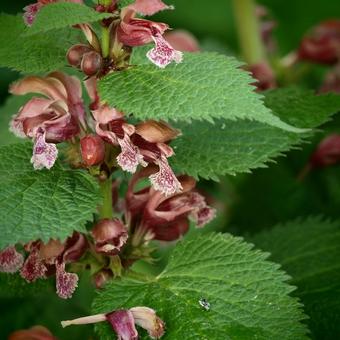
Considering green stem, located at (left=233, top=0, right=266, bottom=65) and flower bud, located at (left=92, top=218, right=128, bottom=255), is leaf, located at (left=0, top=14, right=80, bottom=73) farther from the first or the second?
green stem, located at (left=233, top=0, right=266, bottom=65)

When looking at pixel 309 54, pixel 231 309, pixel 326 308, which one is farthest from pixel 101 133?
pixel 309 54

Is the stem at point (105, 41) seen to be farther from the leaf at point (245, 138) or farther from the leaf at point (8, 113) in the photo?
the leaf at point (8, 113)

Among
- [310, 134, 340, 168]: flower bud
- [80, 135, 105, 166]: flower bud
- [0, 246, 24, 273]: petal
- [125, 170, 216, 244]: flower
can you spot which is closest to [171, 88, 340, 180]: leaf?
[125, 170, 216, 244]: flower

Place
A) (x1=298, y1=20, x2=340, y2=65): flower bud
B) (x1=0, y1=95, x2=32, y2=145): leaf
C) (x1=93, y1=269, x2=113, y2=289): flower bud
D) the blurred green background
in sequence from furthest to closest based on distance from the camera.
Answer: (x1=298, y1=20, x2=340, y2=65): flower bud < the blurred green background < (x1=0, y1=95, x2=32, y2=145): leaf < (x1=93, y1=269, x2=113, y2=289): flower bud

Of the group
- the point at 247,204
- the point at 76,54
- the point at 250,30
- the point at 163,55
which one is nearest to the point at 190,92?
the point at 163,55

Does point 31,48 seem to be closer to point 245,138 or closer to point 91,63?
point 91,63

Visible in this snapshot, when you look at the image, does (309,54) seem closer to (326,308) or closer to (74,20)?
(326,308)
